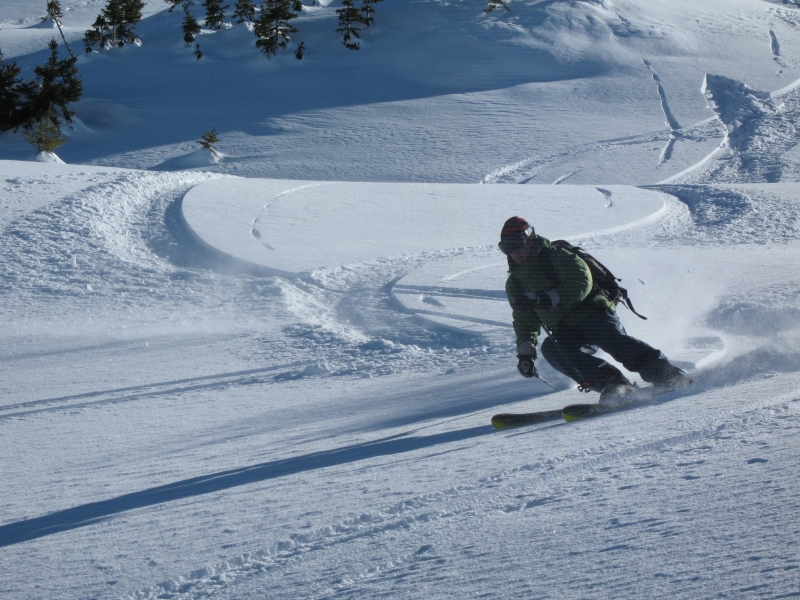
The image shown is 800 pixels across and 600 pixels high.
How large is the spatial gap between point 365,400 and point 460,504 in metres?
2.56

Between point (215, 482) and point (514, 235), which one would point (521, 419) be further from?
point (215, 482)

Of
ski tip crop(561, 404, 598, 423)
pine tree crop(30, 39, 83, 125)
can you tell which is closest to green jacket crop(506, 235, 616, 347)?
ski tip crop(561, 404, 598, 423)

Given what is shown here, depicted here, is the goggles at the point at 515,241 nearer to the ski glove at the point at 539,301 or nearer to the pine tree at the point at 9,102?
the ski glove at the point at 539,301

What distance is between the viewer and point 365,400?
5.21 metres

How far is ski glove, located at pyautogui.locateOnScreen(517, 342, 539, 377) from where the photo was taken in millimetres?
4375

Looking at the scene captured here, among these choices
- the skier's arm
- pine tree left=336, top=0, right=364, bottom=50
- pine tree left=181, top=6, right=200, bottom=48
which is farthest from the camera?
pine tree left=181, top=6, right=200, bottom=48

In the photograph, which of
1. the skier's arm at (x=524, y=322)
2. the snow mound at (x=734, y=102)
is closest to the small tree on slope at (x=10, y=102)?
the snow mound at (x=734, y=102)

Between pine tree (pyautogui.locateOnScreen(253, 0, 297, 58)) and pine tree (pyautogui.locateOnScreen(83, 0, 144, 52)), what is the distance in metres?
7.65

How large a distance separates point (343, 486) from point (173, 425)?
1.99 m

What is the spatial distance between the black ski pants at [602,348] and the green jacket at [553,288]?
2.7 inches

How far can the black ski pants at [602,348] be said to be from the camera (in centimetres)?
427

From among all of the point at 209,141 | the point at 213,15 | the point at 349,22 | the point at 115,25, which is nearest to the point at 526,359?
the point at 209,141

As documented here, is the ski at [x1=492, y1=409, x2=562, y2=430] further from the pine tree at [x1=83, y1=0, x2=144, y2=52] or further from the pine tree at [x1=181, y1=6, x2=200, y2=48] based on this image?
the pine tree at [x1=83, y1=0, x2=144, y2=52]

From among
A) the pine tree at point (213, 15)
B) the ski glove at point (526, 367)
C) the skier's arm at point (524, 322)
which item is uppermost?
the pine tree at point (213, 15)
